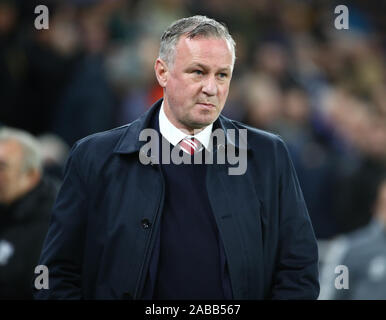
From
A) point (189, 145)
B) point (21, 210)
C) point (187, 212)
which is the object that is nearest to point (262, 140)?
point (189, 145)

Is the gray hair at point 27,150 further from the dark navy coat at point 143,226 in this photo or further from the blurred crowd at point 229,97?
the dark navy coat at point 143,226

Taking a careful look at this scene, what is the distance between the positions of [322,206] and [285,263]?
3.82 m

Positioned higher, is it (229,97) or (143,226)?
(229,97)

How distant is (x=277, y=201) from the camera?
97.7 inches

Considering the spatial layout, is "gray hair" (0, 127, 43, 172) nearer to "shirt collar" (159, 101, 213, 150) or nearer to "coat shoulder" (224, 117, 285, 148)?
"shirt collar" (159, 101, 213, 150)

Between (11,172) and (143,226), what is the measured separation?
7.13 feet

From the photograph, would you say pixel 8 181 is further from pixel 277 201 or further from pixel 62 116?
pixel 277 201

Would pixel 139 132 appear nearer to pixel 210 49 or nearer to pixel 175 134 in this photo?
pixel 175 134

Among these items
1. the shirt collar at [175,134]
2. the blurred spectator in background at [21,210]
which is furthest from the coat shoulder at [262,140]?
the blurred spectator in background at [21,210]

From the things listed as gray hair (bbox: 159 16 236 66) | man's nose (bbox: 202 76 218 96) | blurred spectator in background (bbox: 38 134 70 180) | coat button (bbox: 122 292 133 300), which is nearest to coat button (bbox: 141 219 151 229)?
coat button (bbox: 122 292 133 300)

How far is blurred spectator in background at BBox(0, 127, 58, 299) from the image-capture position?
409cm

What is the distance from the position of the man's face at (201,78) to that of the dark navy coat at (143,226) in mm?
181

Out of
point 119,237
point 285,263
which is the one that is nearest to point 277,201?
point 285,263

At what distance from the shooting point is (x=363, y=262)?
534 centimetres
